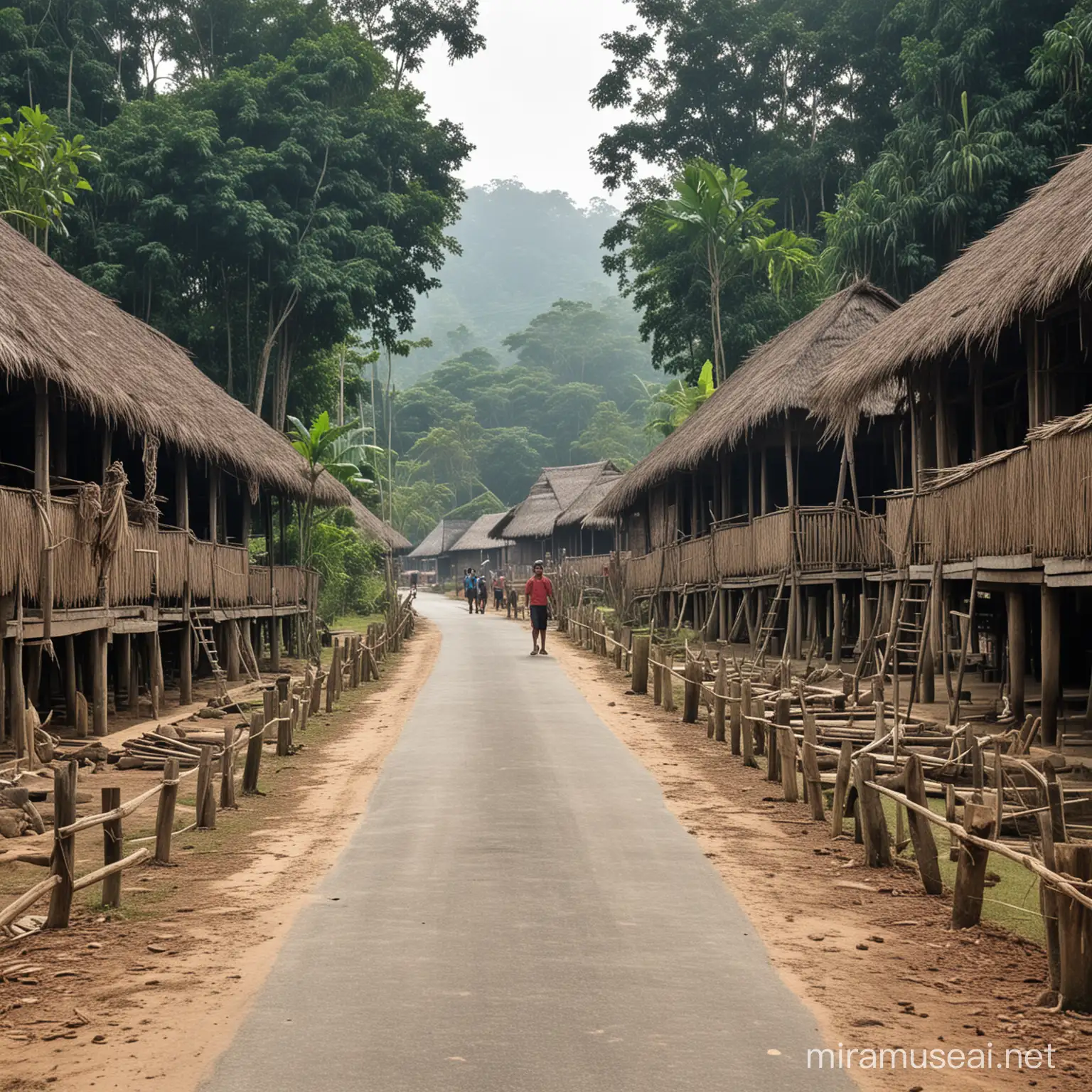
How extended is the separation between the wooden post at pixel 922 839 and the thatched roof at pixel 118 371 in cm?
930

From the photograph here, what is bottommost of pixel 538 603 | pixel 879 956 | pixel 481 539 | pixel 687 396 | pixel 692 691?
pixel 879 956

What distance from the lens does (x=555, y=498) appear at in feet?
188

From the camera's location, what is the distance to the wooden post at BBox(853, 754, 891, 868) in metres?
8.99

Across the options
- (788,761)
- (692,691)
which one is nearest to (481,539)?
(692,691)

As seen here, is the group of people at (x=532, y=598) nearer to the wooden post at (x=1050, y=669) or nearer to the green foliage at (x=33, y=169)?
the green foliage at (x=33, y=169)

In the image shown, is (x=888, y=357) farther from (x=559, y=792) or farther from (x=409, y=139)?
(x=409, y=139)

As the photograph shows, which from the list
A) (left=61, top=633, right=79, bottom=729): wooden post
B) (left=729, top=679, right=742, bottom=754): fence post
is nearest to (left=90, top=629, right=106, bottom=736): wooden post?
(left=61, top=633, right=79, bottom=729): wooden post

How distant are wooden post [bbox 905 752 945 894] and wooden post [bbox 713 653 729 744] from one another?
642 centimetres

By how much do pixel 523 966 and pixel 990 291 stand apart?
10978mm

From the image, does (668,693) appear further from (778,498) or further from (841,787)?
(778,498)

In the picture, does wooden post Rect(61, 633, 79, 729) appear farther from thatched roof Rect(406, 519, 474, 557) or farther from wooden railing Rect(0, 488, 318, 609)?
thatched roof Rect(406, 519, 474, 557)

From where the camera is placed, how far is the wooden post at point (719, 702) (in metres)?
15.0

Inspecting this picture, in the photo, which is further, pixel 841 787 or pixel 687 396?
pixel 687 396

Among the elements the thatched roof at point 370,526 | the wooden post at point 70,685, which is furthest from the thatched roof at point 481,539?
the wooden post at point 70,685
